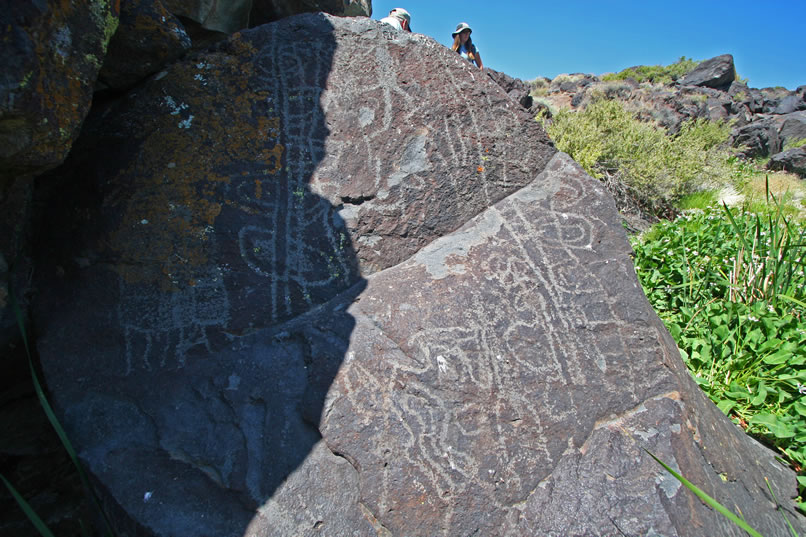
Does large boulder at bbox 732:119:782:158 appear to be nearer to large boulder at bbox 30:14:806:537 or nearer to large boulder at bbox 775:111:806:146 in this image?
large boulder at bbox 775:111:806:146

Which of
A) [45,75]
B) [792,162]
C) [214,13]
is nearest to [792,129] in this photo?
[792,162]

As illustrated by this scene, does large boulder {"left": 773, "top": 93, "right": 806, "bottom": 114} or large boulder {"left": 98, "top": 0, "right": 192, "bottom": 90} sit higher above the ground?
large boulder {"left": 773, "top": 93, "right": 806, "bottom": 114}

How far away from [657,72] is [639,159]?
1818 cm

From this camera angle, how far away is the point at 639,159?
19.4 feet

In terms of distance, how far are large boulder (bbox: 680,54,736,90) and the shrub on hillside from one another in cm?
1304

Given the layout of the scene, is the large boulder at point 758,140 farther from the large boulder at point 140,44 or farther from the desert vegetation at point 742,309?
the large boulder at point 140,44

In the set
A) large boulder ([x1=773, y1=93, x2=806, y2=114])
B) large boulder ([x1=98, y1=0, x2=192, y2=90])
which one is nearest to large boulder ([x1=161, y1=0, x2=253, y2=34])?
large boulder ([x1=98, y1=0, x2=192, y2=90])

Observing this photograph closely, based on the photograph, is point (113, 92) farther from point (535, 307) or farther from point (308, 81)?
point (535, 307)

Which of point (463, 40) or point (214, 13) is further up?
point (463, 40)

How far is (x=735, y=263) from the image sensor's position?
280 centimetres

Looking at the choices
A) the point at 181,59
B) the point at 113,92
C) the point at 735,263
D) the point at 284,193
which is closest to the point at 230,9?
the point at 181,59

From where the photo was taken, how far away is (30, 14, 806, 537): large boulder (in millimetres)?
1477

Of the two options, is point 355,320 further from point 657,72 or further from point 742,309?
point 657,72

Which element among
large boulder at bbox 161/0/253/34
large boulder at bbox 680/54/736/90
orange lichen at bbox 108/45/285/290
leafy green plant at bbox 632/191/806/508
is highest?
large boulder at bbox 680/54/736/90
